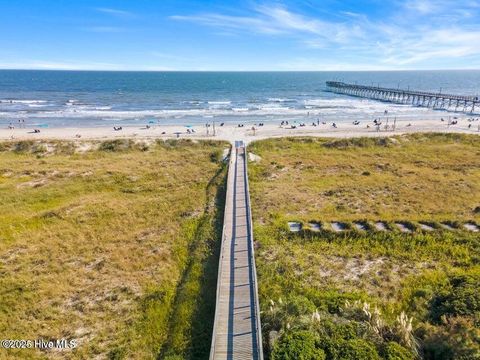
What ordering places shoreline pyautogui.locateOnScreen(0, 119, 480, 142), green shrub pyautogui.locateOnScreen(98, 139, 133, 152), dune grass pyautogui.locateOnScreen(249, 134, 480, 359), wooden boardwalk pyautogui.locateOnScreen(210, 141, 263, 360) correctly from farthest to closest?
shoreline pyautogui.locateOnScreen(0, 119, 480, 142) → green shrub pyautogui.locateOnScreen(98, 139, 133, 152) → dune grass pyautogui.locateOnScreen(249, 134, 480, 359) → wooden boardwalk pyautogui.locateOnScreen(210, 141, 263, 360)

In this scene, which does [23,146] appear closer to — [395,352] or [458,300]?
[395,352]

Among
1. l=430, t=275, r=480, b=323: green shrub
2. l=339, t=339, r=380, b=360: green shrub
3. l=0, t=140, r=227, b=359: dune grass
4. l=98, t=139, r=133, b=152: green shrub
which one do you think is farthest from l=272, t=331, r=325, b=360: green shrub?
l=98, t=139, r=133, b=152: green shrub

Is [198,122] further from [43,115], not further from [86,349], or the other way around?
[86,349]

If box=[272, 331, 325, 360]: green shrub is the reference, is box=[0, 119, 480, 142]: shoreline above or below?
above

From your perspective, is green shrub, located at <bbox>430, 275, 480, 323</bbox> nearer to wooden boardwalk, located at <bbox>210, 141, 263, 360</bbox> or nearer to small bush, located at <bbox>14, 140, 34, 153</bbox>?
wooden boardwalk, located at <bbox>210, 141, 263, 360</bbox>

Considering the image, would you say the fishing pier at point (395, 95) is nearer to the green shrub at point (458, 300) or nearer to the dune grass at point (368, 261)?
the dune grass at point (368, 261)

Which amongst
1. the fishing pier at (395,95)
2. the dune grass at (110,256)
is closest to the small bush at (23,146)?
the dune grass at (110,256)
